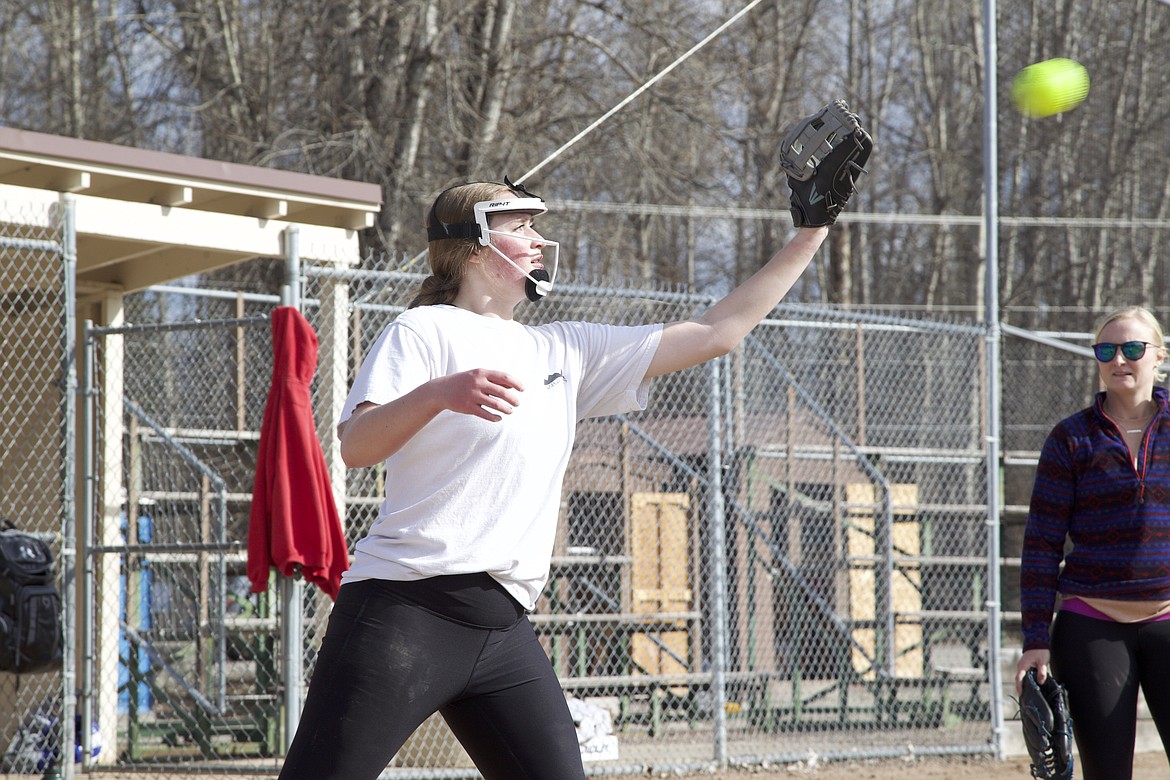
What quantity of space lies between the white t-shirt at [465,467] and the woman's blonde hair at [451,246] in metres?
0.10

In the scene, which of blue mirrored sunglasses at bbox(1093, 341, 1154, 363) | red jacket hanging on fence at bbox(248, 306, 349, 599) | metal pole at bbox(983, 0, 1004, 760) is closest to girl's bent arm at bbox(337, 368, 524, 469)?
blue mirrored sunglasses at bbox(1093, 341, 1154, 363)

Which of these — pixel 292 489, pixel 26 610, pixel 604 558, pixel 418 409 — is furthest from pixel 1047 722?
pixel 604 558

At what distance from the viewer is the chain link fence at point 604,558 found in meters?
8.45

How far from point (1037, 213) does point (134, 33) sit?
17.8 meters

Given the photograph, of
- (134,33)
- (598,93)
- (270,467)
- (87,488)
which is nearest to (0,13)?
(134,33)

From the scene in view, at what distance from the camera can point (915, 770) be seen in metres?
9.03

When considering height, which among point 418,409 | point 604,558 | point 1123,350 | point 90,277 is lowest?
point 604,558

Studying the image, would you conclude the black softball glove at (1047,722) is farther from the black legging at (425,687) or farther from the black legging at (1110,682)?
the black legging at (425,687)

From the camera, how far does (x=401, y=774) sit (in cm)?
758

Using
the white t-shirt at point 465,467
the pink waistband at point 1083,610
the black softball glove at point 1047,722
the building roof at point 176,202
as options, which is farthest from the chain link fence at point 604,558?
the white t-shirt at point 465,467

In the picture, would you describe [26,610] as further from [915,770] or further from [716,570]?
[915,770]

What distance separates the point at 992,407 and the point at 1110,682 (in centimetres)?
525

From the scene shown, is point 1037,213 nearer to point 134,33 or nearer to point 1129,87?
point 1129,87

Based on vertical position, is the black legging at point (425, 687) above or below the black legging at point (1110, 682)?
above
